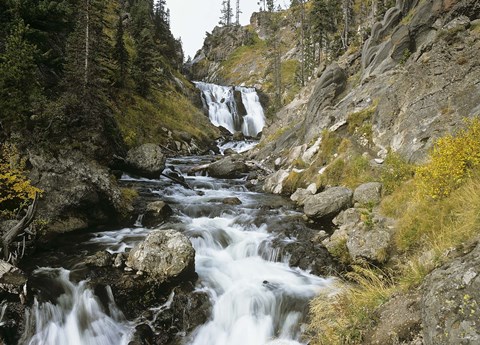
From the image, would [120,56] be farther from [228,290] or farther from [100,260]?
[228,290]

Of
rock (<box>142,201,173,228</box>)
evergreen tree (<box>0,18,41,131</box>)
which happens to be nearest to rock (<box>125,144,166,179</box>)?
rock (<box>142,201,173,228</box>)

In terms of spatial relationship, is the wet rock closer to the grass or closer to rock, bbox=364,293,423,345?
the grass

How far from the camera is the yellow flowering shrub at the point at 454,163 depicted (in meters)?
8.07

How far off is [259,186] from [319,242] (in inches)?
381

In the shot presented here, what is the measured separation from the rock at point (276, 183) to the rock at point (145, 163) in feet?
24.1

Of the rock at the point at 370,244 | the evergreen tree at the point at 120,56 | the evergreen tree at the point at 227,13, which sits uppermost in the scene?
the evergreen tree at the point at 227,13

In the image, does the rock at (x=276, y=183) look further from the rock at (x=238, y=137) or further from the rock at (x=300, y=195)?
the rock at (x=238, y=137)

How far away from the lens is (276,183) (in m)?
20.2

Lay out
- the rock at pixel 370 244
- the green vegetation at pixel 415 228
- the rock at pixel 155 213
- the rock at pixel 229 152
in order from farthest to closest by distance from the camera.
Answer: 1. the rock at pixel 229 152
2. the rock at pixel 155 213
3. the rock at pixel 370 244
4. the green vegetation at pixel 415 228

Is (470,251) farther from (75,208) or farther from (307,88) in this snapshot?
(307,88)

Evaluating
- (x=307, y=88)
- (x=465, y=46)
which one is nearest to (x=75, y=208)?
(x=465, y=46)

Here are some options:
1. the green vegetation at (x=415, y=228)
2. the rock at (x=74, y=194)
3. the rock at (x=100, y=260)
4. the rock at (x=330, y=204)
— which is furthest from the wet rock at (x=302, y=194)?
the rock at (x=100, y=260)

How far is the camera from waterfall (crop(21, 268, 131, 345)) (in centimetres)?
741

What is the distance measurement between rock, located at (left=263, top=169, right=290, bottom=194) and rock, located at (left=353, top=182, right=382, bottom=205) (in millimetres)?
6671
